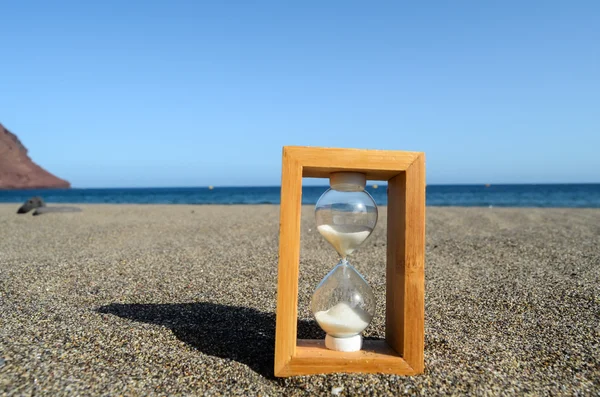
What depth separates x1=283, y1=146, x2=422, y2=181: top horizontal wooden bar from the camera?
8.15 feet

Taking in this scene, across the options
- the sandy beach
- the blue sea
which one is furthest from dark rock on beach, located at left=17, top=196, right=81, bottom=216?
the blue sea

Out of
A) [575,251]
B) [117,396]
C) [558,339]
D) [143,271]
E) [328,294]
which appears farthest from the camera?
[575,251]

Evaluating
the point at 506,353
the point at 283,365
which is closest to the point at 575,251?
the point at 506,353

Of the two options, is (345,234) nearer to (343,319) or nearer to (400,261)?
(400,261)

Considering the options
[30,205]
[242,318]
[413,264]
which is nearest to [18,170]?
[30,205]

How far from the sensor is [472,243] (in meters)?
7.56

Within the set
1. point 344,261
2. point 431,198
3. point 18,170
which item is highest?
point 18,170

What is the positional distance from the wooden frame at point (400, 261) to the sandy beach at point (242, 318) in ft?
0.29

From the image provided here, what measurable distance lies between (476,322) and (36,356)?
121 inches

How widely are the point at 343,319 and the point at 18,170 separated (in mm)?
93189

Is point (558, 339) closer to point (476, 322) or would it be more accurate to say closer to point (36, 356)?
point (476, 322)

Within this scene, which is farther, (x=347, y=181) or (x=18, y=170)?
(x=18, y=170)

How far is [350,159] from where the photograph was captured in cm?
250

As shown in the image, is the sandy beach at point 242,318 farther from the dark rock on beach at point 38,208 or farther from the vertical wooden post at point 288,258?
the dark rock on beach at point 38,208
